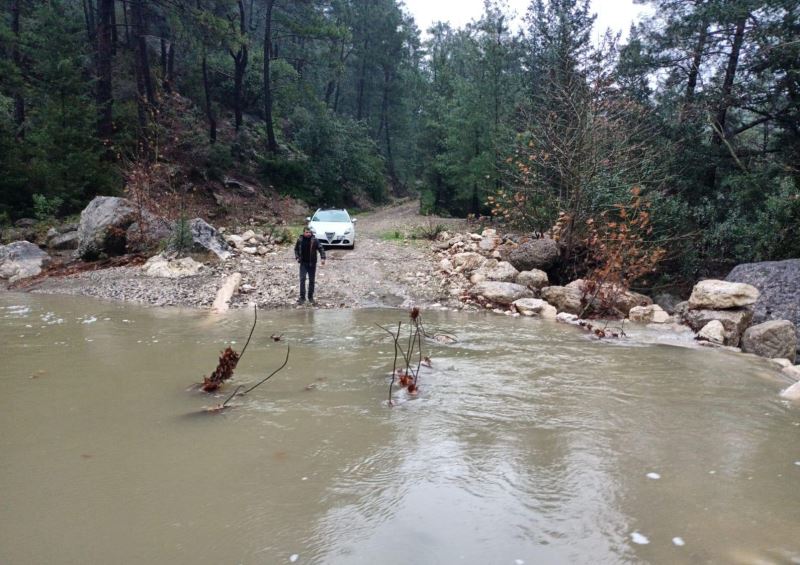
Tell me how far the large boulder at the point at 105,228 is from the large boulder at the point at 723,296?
568 inches

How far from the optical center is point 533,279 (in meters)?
12.9

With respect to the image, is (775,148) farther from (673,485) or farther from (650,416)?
(673,485)

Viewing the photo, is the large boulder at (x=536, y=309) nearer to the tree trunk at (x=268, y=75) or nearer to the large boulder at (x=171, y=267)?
the large boulder at (x=171, y=267)

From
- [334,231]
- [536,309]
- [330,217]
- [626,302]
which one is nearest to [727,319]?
[626,302]

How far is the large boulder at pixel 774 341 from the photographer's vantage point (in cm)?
845

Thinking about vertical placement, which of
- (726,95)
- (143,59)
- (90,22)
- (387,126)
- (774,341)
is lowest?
(774,341)

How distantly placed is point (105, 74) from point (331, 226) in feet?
35.1

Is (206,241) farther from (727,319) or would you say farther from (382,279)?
(727,319)

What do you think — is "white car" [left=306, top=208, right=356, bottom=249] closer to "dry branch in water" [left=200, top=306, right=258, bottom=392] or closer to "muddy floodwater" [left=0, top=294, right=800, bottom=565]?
"muddy floodwater" [left=0, top=294, right=800, bottom=565]

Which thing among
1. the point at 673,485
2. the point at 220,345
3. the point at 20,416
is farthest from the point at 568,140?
the point at 20,416

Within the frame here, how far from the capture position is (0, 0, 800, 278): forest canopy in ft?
45.3

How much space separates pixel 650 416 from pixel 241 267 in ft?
35.3

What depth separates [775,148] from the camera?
1566cm

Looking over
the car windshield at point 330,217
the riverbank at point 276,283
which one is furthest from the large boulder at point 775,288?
the car windshield at point 330,217
